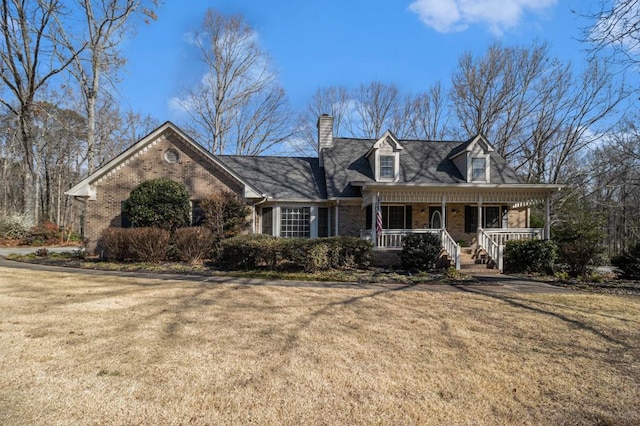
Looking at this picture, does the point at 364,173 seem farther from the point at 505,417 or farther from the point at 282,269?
the point at 505,417

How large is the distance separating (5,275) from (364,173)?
14.1 metres

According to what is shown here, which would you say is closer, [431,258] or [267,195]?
[431,258]

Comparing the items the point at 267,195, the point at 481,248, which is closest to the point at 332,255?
the point at 267,195

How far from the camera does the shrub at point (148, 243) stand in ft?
40.9

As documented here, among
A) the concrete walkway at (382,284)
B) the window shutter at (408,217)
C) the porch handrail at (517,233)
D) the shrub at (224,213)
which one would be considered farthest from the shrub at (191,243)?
the porch handrail at (517,233)

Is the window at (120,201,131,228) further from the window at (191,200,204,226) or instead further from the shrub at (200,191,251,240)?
the shrub at (200,191,251,240)

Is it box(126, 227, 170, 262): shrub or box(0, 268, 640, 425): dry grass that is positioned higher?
box(126, 227, 170, 262): shrub

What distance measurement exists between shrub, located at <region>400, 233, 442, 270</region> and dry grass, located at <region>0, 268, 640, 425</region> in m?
5.82

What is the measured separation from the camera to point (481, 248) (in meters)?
15.1

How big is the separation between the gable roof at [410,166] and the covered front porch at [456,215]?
1.33 meters

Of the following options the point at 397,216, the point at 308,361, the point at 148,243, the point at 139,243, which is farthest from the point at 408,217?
the point at 308,361

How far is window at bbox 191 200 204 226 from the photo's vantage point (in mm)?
15266

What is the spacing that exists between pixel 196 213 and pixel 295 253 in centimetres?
584

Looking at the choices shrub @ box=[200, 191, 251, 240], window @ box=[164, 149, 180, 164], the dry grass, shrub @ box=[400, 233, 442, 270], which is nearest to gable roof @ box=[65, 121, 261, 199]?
window @ box=[164, 149, 180, 164]
